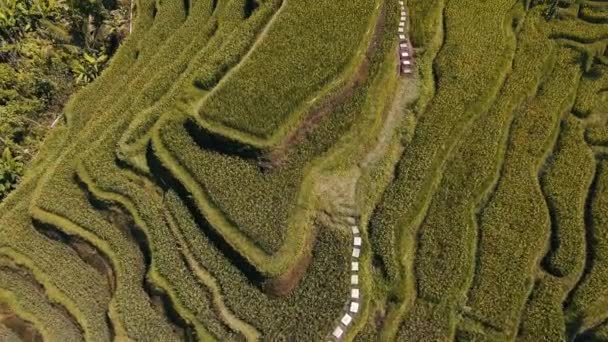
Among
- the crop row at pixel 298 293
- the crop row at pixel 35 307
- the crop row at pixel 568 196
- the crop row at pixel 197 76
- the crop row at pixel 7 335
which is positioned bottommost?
the crop row at pixel 7 335

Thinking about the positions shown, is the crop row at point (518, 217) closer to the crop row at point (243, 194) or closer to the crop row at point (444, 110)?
the crop row at point (444, 110)

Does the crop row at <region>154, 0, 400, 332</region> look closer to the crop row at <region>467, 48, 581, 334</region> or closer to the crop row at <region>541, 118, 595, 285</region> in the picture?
the crop row at <region>467, 48, 581, 334</region>

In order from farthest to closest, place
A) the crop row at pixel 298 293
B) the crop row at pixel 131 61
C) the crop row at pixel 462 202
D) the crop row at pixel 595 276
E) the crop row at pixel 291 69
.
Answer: the crop row at pixel 131 61 < the crop row at pixel 291 69 < the crop row at pixel 298 293 < the crop row at pixel 462 202 < the crop row at pixel 595 276

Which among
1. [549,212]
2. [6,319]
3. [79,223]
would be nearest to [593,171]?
[549,212]

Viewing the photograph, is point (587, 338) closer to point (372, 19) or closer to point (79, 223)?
point (372, 19)

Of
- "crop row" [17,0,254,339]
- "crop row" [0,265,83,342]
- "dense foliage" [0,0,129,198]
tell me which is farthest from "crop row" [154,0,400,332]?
"dense foliage" [0,0,129,198]

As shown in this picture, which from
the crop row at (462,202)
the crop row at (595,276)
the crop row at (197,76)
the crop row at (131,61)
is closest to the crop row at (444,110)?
the crop row at (462,202)

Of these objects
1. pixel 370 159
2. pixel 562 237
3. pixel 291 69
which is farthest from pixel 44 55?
pixel 562 237
